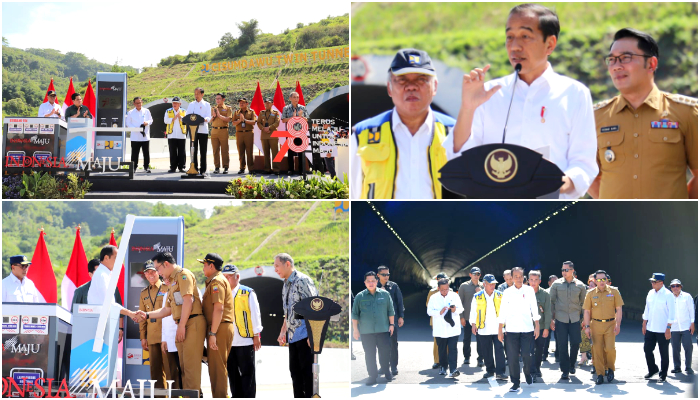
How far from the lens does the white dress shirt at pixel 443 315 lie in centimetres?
650

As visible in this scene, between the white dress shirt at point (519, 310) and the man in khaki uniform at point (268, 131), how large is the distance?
3.85 metres

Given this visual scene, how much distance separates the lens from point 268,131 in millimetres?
9109

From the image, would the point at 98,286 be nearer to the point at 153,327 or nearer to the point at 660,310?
the point at 153,327

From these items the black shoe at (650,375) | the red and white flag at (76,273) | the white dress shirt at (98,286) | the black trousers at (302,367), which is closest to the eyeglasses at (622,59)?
the black shoe at (650,375)

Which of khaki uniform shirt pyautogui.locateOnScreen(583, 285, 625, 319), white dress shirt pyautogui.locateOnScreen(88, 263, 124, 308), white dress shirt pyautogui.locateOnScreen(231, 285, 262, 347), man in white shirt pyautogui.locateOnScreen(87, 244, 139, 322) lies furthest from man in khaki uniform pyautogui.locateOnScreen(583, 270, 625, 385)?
white dress shirt pyautogui.locateOnScreen(88, 263, 124, 308)

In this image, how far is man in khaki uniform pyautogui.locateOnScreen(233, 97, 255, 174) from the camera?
9.11 metres

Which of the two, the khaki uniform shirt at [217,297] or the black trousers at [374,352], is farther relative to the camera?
the black trousers at [374,352]

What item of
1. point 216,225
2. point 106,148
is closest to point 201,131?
point 106,148

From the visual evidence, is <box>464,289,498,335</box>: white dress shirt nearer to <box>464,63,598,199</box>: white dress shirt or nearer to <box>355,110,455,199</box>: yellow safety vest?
<box>355,110,455,199</box>: yellow safety vest

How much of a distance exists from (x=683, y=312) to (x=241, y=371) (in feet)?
14.3

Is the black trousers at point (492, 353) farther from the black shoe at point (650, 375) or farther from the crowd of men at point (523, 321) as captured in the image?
the black shoe at point (650, 375)

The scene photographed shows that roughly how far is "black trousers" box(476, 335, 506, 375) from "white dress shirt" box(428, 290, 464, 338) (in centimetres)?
26

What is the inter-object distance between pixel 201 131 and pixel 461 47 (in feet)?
13.3

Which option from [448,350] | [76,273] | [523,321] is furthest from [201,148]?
[523,321]
